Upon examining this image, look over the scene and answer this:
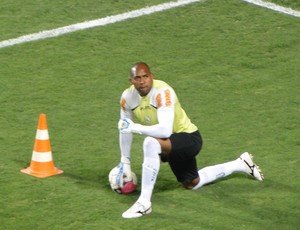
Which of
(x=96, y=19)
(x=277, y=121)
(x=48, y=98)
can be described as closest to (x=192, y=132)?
(x=277, y=121)

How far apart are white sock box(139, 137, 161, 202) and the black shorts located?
0.99 feet

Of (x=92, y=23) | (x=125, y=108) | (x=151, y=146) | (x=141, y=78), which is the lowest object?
(x=151, y=146)

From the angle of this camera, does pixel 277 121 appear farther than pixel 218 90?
No

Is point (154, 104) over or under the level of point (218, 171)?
over

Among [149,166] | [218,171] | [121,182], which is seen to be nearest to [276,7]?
[218,171]

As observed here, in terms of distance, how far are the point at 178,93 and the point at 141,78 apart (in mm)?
3312

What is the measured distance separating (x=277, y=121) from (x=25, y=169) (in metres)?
3.24

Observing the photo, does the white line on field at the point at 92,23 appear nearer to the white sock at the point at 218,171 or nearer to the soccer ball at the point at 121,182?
the soccer ball at the point at 121,182

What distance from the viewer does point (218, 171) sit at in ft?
37.3

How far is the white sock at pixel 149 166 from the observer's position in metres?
10.5

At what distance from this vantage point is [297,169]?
1166 cm

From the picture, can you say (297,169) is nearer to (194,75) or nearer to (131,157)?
(131,157)

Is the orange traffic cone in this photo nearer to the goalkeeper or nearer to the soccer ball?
the soccer ball

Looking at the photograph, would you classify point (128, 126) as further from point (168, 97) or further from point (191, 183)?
point (191, 183)
